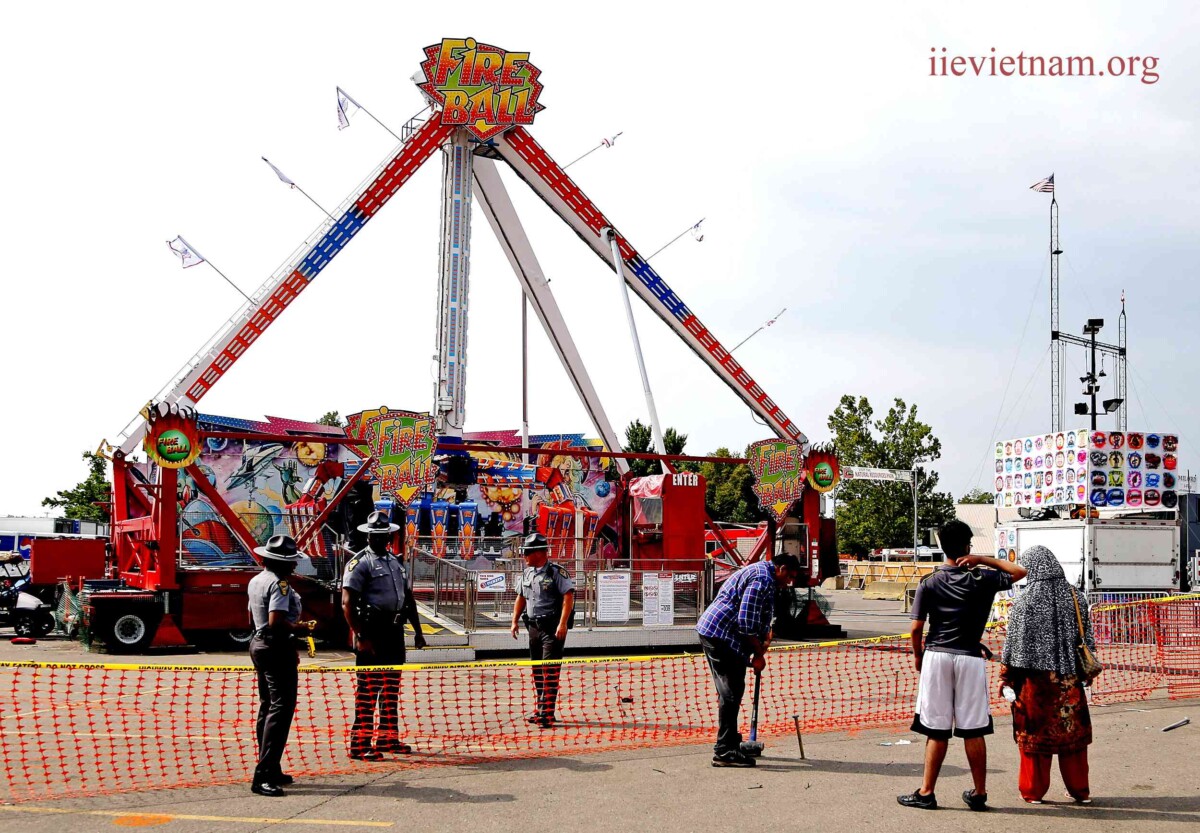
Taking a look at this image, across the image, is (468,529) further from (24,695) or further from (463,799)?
(463,799)

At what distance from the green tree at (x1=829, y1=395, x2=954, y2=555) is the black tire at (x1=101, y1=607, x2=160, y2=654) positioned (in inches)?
1776

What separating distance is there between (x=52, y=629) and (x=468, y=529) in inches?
402

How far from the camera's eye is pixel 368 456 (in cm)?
1858

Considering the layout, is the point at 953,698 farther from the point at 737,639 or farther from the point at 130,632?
the point at 130,632

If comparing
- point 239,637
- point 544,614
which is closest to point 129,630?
point 239,637

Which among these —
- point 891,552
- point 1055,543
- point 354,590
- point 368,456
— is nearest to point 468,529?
point 368,456

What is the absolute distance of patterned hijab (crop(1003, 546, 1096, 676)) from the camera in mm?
7461

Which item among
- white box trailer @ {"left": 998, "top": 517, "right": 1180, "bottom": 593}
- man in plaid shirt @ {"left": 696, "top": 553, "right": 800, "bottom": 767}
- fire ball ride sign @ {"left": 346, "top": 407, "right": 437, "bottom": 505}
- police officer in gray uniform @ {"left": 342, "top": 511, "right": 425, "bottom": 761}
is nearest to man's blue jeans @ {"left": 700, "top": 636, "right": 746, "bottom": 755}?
man in plaid shirt @ {"left": 696, "top": 553, "right": 800, "bottom": 767}

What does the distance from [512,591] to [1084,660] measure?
11.1 m

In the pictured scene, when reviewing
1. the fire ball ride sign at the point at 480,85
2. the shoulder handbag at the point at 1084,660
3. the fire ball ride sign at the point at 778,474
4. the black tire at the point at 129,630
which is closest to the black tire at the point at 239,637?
the black tire at the point at 129,630

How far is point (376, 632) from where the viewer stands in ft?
29.4

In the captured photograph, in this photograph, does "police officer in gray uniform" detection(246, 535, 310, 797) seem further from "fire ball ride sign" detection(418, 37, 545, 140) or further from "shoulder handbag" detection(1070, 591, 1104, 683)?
"fire ball ride sign" detection(418, 37, 545, 140)

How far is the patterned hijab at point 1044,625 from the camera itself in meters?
7.46

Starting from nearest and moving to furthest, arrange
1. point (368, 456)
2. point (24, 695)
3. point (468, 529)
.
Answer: point (24, 695) → point (368, 456) → point (468, 529)
